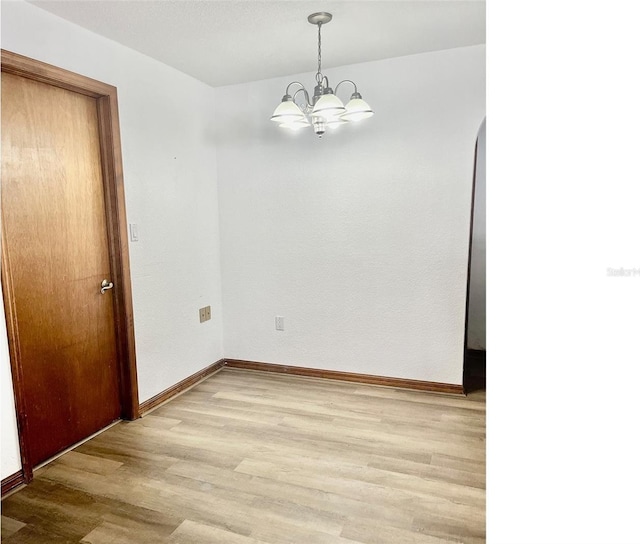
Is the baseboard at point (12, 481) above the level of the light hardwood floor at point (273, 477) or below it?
above

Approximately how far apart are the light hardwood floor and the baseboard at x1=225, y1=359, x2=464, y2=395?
91 millimetres

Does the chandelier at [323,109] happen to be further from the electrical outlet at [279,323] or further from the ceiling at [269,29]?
the electrical outlet at [279,323]

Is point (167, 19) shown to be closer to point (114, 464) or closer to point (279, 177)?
point (279, 177)

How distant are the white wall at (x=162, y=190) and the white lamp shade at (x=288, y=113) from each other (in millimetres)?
982

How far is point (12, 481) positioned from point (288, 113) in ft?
7.72

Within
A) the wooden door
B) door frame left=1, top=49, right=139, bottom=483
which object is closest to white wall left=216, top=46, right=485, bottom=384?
door frame left=1, top=49, right=139, bottom=483

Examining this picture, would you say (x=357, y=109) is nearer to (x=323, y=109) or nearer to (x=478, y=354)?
(x=323, y=109)

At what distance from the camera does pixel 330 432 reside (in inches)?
103

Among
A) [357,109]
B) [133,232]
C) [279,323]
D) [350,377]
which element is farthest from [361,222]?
[133,232]

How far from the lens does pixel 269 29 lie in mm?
2473

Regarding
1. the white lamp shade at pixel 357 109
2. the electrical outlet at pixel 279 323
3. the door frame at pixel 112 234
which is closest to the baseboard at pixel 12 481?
the door frame at pixel 112 234

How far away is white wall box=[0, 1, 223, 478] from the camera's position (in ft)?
7.99

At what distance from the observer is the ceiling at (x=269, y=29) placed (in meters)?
2.20
